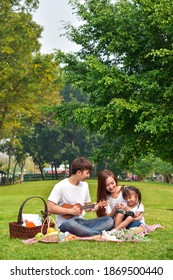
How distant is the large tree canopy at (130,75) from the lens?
19.0m

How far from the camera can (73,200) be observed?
802 cm

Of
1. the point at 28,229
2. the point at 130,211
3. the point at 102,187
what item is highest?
the point at 102,187

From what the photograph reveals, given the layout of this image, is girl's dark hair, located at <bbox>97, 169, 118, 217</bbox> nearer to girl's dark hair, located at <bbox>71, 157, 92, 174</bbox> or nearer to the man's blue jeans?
the man's blue jeans

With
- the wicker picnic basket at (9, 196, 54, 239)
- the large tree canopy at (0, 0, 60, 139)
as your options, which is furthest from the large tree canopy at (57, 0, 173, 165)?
the wicker picnic basket at (9, 196, 54, 239)

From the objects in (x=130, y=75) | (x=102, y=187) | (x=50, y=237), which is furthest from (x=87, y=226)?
(x=130, y=75)

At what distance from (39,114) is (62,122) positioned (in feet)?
29.3

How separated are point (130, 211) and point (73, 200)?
44.5 inches

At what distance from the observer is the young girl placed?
8.40 m

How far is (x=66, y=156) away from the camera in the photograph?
56594 mm

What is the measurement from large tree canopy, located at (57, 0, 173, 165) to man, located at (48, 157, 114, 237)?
10.2m

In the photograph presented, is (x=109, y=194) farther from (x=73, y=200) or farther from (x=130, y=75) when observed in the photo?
(x=130, y=75)
